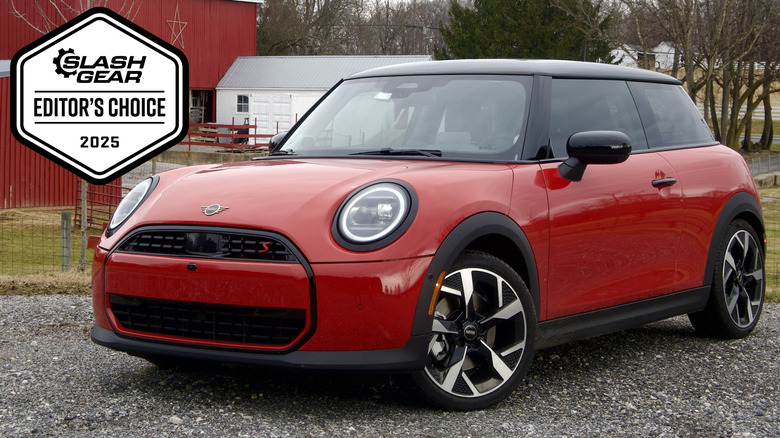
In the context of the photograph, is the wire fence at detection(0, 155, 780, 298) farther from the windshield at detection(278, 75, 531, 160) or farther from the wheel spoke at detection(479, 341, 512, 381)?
the wheel spoke at detection(479, 341, 512, 381)

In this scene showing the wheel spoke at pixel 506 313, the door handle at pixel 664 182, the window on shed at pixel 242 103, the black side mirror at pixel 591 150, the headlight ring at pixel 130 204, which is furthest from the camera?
the window on shed at pixel 242 103

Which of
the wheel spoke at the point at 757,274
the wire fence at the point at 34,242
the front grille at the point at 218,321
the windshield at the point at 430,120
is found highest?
the windshield at the point at 430,120

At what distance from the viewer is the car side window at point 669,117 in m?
5.86

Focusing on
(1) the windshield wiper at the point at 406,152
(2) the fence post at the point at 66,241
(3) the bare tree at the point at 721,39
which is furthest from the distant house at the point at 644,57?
(1) the windshield wiper at the point at 406,152

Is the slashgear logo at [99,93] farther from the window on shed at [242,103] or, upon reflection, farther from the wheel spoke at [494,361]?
the window on shed at [242,103]

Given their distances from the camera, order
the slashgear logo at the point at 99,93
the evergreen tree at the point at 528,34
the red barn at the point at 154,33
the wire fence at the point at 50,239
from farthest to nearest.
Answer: the evergreen tree at the point at 528,34 → the red barn at the point at 154,33 → the wire fence at the point at 50,239 → the slashgear logo at the point at 99,93

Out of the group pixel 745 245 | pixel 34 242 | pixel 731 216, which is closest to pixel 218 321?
pixel 731 216

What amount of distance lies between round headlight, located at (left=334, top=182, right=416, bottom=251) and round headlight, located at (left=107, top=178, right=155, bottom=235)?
1081 mm

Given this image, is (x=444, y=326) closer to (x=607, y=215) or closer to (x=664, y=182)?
(x=607, y=215)

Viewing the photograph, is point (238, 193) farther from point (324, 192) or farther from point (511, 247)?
point (511, 247)

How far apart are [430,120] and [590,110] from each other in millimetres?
935

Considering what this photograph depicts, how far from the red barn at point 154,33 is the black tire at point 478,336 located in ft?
80.4

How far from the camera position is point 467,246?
4.38m

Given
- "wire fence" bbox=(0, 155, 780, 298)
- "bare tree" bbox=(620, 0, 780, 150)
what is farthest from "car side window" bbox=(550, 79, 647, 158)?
"bare tree" bbox=(620, 0, 780, 150)
